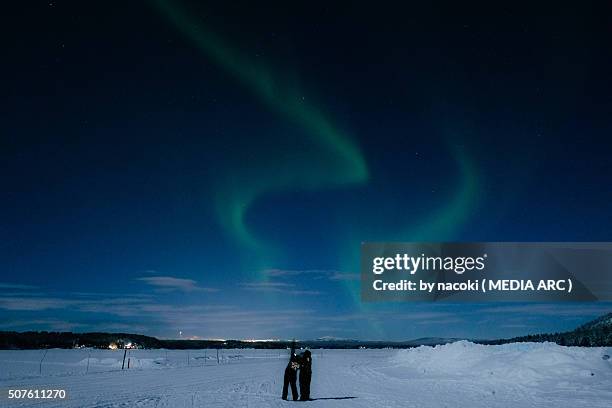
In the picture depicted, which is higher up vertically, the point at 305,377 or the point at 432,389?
the point at 305,377

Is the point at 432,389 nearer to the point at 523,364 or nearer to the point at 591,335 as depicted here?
the point at 523,364

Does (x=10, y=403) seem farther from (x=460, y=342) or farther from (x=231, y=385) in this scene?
(x=460, y=342)

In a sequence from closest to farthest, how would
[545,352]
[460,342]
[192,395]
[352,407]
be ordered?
[352,407] → [192,395] → [545,352] → [460,342]

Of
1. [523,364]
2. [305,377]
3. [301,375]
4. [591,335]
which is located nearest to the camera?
[305,377]

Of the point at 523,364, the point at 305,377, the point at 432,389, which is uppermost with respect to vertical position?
the point at 523,364

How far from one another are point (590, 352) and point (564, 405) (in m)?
15.9

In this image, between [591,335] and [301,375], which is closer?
[301,375]

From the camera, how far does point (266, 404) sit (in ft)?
61.1

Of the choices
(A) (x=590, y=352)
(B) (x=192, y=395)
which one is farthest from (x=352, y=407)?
(A) (x=590, y=352)

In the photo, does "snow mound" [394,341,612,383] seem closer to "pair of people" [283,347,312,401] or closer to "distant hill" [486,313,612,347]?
"pair of people" [283,347,312,401]

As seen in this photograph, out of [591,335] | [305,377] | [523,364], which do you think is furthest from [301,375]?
[591,335]

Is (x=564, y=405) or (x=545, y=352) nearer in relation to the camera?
(x=564, y=405)

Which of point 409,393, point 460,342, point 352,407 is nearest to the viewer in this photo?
point 352,407

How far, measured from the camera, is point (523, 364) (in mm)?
30594
